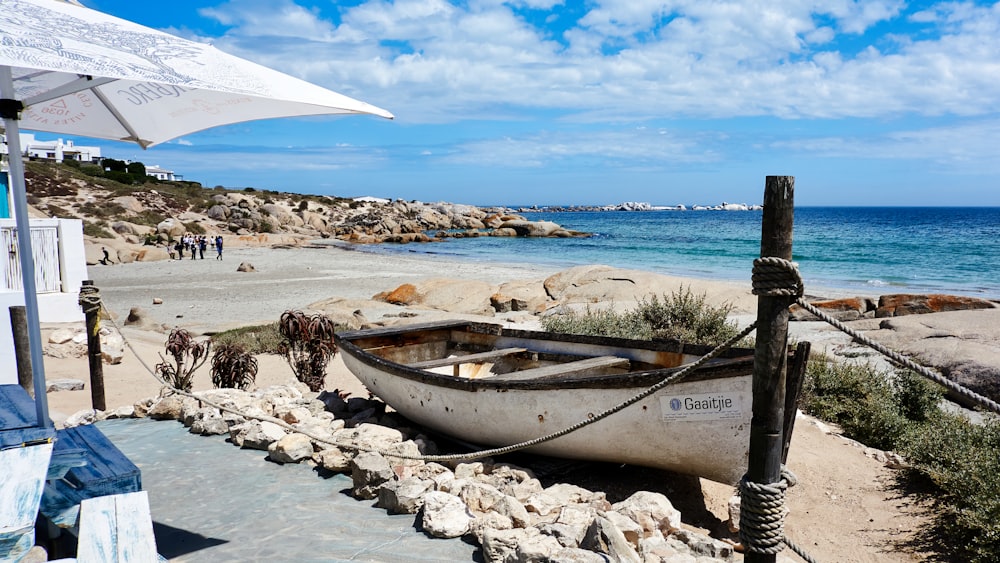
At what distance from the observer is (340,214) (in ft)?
239

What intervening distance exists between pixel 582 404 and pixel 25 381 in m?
6.11

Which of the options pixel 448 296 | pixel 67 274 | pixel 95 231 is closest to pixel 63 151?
pixel 95 231

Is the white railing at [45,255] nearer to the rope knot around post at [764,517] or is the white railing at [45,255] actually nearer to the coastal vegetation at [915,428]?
the coastal vegetation at [915,428]

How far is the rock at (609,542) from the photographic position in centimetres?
385

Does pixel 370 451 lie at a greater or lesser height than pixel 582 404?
lesser

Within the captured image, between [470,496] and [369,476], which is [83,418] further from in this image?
[470,496]

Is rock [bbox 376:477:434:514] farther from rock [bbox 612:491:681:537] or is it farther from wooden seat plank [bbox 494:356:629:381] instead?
→ wooden seat plank [bbox 494:356:629:381]

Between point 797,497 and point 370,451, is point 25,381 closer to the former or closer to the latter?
point 370,451

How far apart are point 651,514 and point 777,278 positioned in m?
2.03

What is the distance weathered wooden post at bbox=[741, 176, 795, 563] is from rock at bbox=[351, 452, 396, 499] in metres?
2.69

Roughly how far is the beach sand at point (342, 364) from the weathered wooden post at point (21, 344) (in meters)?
0.50

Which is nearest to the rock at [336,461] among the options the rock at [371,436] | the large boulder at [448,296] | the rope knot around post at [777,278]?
the rock at [371,436]

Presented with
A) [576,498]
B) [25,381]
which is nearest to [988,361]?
[576,498]

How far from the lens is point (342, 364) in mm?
11234
